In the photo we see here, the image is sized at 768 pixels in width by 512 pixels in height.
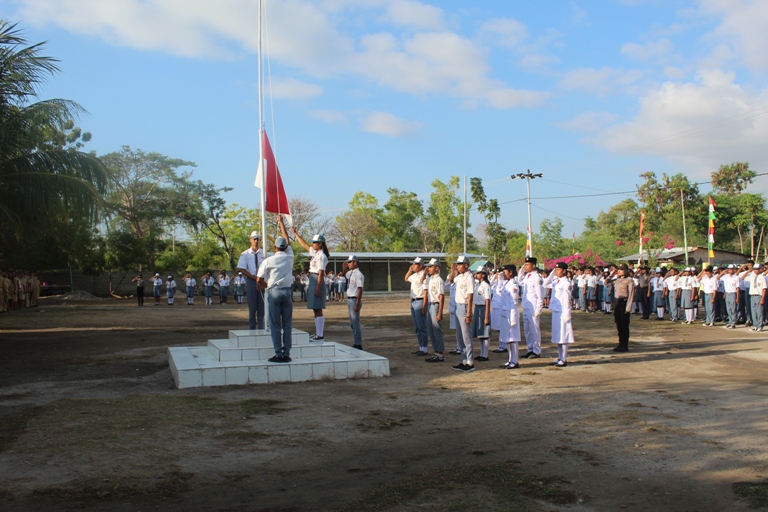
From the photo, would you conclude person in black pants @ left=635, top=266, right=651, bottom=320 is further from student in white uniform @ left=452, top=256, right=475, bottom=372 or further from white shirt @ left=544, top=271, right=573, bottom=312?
student in white uniform @ left=452, top=256, right=475, bottom=372

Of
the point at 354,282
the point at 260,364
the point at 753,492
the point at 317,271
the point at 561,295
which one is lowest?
the point at 753,492

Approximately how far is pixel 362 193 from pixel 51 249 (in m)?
32.4

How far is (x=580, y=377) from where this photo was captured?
30.5 feet

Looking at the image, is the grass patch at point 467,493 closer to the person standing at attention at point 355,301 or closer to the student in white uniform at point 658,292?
the person standing at attention at point 355,301

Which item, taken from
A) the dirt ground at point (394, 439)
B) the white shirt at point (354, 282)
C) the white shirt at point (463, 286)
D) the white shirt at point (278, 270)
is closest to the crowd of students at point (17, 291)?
the dirt ground at point (394, 439)

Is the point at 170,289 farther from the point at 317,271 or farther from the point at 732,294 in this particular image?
the point at 732,294

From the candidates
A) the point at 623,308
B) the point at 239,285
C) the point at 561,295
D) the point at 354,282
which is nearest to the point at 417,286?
the point at 354,282

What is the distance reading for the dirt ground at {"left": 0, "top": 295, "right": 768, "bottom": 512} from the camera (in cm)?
439

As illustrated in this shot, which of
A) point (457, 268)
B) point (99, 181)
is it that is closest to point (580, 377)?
point (457, 268)

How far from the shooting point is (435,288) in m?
10.7

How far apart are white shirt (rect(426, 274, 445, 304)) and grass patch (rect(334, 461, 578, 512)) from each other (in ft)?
19.0

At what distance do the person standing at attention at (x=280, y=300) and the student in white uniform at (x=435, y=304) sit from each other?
2.74 m

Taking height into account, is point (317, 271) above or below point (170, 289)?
above

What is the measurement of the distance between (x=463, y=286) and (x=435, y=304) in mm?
986
